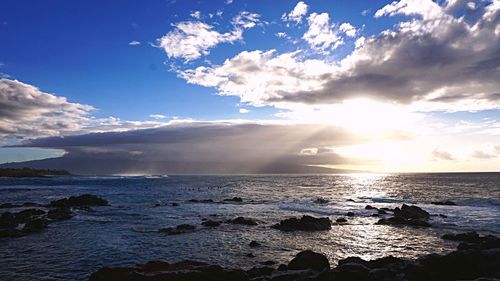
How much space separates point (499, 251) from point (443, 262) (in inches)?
149

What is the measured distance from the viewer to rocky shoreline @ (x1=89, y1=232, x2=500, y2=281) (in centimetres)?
1877

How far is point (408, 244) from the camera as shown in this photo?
35188mm

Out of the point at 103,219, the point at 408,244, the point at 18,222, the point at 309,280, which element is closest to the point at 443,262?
the point at 309,280

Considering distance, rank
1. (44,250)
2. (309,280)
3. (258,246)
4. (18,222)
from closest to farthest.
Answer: (309,280), (44,250), (258,246), (18,222)

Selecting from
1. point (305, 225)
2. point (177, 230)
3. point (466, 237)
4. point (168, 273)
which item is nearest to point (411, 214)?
point (466, 237)

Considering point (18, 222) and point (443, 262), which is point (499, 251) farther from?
point (18, 222)

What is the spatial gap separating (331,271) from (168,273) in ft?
26.9

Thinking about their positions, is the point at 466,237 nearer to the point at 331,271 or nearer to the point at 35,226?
the point at 331,271

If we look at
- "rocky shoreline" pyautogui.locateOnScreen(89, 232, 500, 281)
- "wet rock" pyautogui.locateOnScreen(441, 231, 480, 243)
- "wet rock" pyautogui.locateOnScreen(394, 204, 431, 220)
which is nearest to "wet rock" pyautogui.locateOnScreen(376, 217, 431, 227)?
"wet rock" pyautogui.locateOnScreen(394, 204, 431, 220)

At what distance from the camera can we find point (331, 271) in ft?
61.8

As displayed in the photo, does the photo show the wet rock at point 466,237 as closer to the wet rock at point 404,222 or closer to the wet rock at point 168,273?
the wet rock at point 404,222

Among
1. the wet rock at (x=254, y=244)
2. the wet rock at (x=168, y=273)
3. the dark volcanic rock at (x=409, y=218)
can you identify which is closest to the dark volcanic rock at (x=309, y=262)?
the wet rock at (x=168, y=273)

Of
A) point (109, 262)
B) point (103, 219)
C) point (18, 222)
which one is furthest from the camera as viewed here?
point (103, 219)

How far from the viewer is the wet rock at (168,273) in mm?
18562
